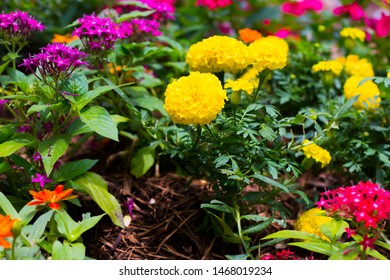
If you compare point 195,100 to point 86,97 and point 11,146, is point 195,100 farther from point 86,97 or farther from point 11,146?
point 11,146

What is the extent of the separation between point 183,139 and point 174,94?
31 cm

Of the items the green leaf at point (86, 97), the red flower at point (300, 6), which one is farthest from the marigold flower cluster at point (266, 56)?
the red flower at point (300, 6)

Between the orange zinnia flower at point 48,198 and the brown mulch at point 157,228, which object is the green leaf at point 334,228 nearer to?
the brown mulch at point 157,228

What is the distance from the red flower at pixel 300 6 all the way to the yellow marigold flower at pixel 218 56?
151 cm

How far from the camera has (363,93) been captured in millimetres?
1950

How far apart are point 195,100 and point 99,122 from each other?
0.29m

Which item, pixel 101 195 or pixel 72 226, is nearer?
pixel 72 226

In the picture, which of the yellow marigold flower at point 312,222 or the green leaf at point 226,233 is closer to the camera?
the green leaf at point 226,233

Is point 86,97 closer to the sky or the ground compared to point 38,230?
closer to the sky

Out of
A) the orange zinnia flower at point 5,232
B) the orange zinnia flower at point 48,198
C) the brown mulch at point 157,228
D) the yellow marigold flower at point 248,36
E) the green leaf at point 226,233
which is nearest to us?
the orange zinnia flower at point 5,232

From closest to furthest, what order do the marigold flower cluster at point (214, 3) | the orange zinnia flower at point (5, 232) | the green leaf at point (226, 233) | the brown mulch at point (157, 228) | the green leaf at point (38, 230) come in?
the orange zinnia flower at point (5, 232) → the green leaf at point (38, 230) → the green leaf at point (226, 233) → the brown mulch at point (157, 228) → the marigold flower cluster at point (214, 3)

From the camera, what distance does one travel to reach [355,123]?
1.92 meters

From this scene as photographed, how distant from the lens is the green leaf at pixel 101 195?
160 centimetres

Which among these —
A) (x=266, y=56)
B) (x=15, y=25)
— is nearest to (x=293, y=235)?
(x=266, y=56)
